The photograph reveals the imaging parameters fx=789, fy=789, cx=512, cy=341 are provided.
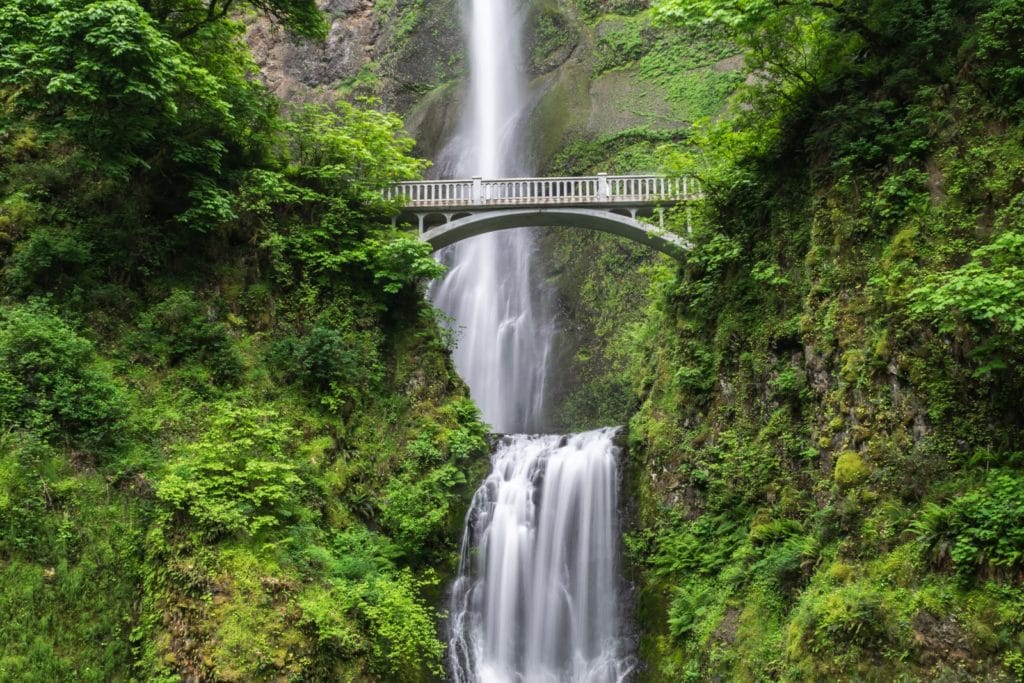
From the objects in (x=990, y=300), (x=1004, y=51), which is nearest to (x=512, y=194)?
(x=1004, y=51)

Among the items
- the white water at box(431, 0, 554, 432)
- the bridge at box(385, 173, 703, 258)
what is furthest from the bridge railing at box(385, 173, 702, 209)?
the white water at box(431, 0, 554, 432)

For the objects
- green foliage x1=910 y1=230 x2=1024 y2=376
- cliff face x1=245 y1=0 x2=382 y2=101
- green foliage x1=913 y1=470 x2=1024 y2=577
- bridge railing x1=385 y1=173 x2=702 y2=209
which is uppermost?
cliff face x1=245 y1=0 x2=382 y2=101

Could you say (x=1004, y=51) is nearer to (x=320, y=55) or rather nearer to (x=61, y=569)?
(x=61, y=569)

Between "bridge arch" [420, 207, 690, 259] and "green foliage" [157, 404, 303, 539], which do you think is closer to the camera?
"green foliage" [157, 404, 303, 539]

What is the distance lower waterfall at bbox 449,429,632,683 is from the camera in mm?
13461

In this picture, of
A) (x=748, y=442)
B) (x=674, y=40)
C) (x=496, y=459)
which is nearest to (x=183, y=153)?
(x=496, y=459)

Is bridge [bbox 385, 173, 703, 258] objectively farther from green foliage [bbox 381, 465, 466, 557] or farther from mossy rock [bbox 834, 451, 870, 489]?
mossy rock [bbox 834, 451, 870, 489]

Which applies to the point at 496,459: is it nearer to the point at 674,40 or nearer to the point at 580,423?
the point at 580,423

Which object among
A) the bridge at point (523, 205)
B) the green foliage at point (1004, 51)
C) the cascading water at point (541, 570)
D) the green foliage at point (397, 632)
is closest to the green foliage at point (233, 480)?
the green foliage at point (397, 632)

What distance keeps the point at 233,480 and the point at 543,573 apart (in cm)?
601

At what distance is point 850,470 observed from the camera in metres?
9.44

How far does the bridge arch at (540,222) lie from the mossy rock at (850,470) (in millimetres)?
10069

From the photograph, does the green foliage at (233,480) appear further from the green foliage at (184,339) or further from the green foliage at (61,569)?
the green foliage at (184,339)

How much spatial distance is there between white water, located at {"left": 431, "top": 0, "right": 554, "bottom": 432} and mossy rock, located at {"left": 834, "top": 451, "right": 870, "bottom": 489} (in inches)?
578
